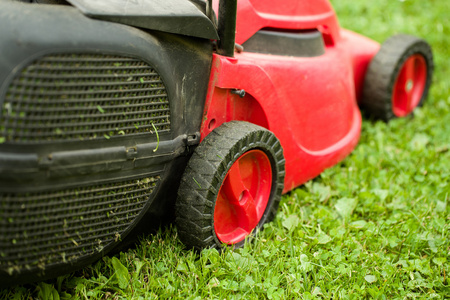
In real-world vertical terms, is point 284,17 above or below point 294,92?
above

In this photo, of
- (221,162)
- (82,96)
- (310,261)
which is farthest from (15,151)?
(310,261)

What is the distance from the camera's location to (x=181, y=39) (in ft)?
4.60

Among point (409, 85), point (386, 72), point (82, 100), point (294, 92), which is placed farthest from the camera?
point (409, 85)

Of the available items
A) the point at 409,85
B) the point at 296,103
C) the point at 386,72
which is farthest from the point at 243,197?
the point at 409,85

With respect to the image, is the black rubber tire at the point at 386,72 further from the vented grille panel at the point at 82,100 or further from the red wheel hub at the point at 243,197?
the vented grille panel at the point at 82,100

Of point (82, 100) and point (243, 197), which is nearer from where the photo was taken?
point (82, 100)

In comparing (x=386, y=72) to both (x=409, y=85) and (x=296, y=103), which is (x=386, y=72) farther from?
(x=296, y=103)

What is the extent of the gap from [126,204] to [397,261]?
0.97 m

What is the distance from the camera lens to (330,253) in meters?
1.67

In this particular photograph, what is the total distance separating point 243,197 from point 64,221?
2.08ft

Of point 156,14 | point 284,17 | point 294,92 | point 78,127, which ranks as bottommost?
point 294,92

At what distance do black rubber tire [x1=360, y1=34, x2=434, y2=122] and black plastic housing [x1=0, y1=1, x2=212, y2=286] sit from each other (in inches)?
57.3

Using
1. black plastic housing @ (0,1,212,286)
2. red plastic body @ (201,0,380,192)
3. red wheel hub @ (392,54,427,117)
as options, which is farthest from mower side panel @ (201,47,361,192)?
red wheel hub @ (392,54,427,117)

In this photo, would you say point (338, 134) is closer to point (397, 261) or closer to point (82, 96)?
point (397, 261)
